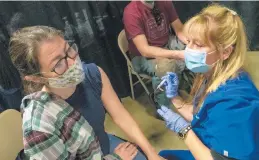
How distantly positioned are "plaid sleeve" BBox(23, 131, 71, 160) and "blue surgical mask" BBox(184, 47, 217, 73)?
684 mm

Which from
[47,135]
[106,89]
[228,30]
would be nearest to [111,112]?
[106,89]

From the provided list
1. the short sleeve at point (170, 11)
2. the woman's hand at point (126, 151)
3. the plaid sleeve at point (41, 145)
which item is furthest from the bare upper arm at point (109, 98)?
the short sleeve at point (170, 11)


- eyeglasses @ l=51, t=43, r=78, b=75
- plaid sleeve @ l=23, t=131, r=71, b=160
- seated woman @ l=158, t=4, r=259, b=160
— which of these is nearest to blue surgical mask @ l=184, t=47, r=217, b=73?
seated woman @ l=158, t=4, r=259, b=160

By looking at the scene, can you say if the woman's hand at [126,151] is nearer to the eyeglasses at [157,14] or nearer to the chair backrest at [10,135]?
the chair backrest at [10,135]

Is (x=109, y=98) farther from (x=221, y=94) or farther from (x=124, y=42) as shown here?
(x=124, y=42)

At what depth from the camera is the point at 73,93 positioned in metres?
1.44

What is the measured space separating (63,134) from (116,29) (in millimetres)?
1478

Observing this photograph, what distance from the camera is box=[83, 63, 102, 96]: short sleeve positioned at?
1.51 metres

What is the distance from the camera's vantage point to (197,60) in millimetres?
1445

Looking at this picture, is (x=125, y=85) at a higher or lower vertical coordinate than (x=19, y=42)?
lower

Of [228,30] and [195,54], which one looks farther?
[195,54]

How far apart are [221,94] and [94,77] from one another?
1.94ft

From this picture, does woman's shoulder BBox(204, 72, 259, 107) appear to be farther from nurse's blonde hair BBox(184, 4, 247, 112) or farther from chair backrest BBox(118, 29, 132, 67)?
chair backrest BBox(118, 29, 132, 67)

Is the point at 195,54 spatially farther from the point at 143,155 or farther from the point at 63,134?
the point at 63,134
